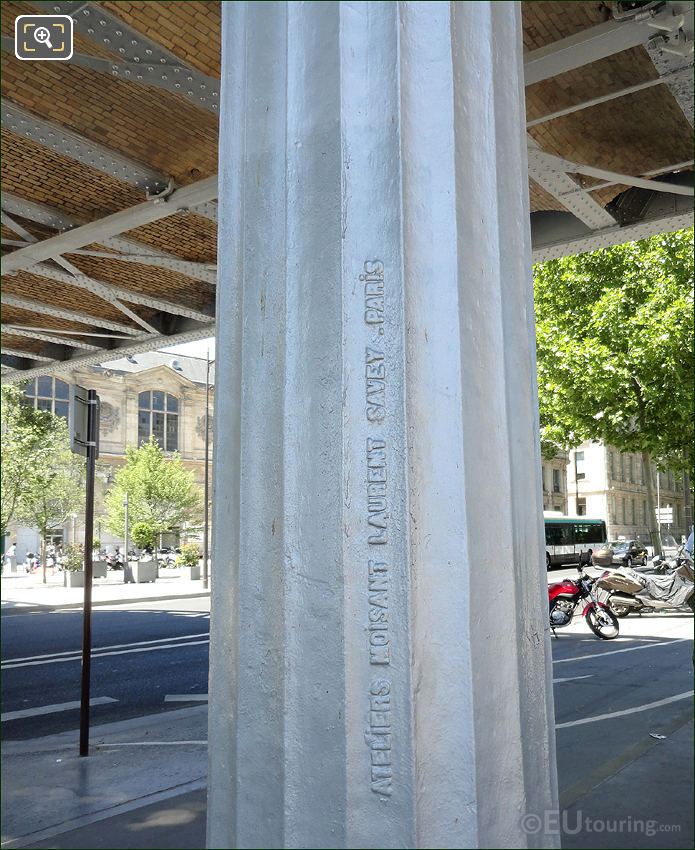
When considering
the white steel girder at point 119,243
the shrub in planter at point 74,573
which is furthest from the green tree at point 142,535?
the white steel girder at point 119,243

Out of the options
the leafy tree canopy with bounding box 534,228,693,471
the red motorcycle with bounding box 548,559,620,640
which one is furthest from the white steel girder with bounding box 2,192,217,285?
the leafy tree canopy with bounding box 534,228,693,471

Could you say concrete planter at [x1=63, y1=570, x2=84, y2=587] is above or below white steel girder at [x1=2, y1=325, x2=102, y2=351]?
below

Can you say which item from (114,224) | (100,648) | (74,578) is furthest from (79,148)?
(74,578)

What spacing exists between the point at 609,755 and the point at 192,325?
9591mm

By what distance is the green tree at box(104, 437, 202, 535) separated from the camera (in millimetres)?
53781

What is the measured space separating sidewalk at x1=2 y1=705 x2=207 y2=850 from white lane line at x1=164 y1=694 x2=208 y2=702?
1.37 m

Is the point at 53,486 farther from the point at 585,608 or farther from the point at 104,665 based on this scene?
the point at 585,608

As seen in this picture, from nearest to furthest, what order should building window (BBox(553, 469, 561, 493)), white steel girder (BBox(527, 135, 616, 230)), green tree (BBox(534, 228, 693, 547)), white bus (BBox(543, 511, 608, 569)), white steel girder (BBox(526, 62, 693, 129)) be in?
white steel girder (BBox(526, 62, 693, 129)), white steel girder (BBox(527, 135, 616, 230)), green tree (BBox(534, 228, 693, 547)), white bus (BBox(543, 511, 608, 569)), building window (BBox(553, 469, 561, 493))

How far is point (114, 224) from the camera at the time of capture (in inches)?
366

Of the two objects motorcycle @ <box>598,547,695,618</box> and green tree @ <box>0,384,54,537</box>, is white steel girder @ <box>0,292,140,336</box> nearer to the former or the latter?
motorcycle @ <box>598,547,695,618</box>

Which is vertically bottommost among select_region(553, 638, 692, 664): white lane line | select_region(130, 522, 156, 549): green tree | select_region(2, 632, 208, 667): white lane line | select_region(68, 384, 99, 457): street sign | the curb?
the curb

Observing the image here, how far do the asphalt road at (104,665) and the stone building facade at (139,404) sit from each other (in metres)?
46.0

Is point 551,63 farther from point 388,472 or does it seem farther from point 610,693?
point 610,693

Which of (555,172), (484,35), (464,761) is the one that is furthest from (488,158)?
(555,172)
